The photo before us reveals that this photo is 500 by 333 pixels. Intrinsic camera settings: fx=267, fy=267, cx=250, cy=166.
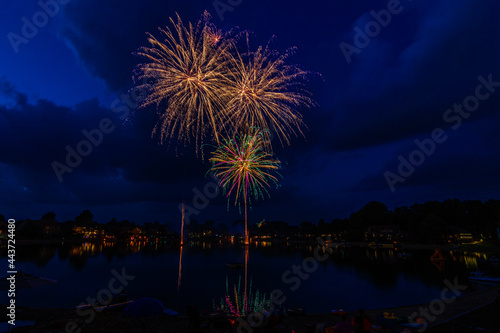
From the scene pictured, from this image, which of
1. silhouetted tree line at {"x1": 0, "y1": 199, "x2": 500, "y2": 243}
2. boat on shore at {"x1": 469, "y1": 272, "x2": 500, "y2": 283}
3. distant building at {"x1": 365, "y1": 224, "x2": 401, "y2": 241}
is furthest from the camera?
distant building at {"x1": 365, "y1": 224, "x2": 401, "y2": 241}

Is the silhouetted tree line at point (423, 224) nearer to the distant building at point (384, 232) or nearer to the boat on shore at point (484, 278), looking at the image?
the distant building at point (384, 232)

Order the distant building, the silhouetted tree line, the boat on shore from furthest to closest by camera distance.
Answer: the distant building < the silhouetted tree line < the boat on shore

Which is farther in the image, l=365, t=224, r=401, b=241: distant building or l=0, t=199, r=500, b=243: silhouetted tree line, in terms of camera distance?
l=365, t=224, r=401, b=241: distant building

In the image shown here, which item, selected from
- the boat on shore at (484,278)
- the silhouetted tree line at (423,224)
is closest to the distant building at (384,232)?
the silhouetted tree line at (423,224)

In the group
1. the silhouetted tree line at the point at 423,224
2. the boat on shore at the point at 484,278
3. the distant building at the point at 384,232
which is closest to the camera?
the boat on shore at the point at 484,278

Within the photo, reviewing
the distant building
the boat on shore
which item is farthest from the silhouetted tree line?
the boat on shore

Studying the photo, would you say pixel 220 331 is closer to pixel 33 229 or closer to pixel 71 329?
pixel 71 329

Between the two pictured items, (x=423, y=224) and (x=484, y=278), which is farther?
(x=423, y=224)

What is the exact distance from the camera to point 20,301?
30188mm

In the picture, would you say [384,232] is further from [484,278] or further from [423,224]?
[484,278]

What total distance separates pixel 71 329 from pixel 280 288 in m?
29.4

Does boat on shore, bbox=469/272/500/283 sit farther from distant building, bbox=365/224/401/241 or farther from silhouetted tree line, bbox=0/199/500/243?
distant building, bbox=365/224/401/241

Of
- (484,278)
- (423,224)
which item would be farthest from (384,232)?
(484,278)

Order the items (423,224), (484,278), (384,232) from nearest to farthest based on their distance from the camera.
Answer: (484,278)
(423,224)
(384,232)
